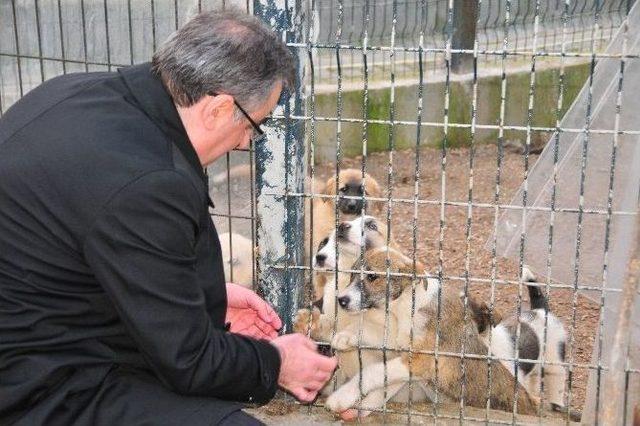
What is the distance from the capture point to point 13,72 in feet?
27.9

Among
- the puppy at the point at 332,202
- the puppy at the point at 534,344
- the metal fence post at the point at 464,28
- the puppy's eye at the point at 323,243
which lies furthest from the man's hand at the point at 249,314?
the metal fence post at the point at 464,28

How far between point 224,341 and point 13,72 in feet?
19.9

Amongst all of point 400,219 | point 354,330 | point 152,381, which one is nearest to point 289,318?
point 354,330

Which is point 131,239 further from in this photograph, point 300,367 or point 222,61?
point 300,367

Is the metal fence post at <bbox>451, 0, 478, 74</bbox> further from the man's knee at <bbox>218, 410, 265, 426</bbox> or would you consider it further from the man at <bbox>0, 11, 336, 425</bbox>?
the man's knee at <bbox>218, 410, 265, 426</bbox>

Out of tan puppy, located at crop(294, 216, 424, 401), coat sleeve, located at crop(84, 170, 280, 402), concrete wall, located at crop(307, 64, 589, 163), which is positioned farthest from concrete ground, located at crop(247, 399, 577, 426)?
concrete wall, located at crop(307, 64, 589, 163)

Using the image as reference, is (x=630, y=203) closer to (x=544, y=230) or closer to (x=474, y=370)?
(x=544, y=230)

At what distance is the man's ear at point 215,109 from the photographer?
3006 millimetres

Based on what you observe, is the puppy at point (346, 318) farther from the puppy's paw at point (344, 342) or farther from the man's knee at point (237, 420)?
the man's knee at point (237, 420)

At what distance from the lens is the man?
2830mm

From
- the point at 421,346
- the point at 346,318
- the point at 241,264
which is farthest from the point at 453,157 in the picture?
the point at 421,346

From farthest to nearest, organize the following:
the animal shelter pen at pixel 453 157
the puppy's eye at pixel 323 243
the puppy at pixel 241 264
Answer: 1. the puppy's eye at pixel 323 243
2. the puppy at pixel 241 264
3. the animal shelter pen at pixel 453 157

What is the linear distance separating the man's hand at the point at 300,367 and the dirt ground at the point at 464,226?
239 centimetres

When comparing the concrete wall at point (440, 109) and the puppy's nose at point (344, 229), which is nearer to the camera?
the puppy's nose at point (344, 229)
